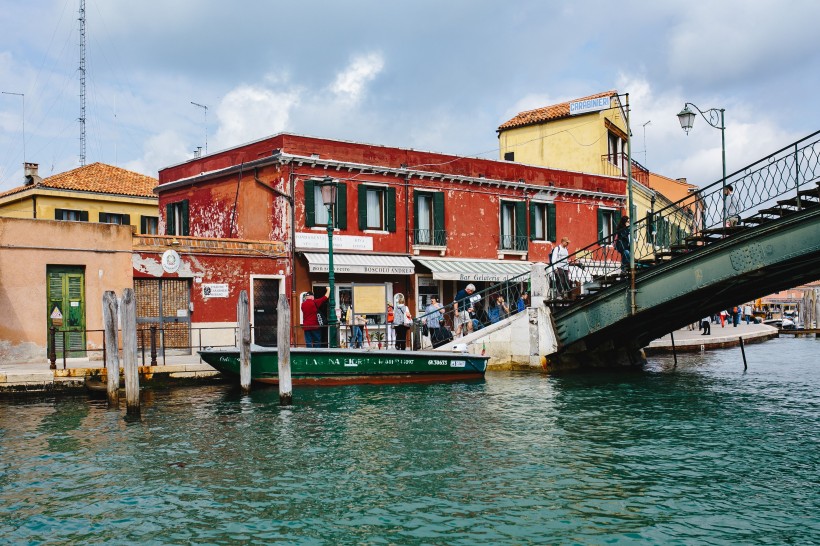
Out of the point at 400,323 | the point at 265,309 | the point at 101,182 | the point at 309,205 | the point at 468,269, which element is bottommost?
the point at 400,323

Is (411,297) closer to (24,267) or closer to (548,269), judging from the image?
(548,269)

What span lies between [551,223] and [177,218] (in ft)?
42.8

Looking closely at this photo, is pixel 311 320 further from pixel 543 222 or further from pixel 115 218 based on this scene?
pixel 115 218

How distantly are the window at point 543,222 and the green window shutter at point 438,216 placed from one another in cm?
443

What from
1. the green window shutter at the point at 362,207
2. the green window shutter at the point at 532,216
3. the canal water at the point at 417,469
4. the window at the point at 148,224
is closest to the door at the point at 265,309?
the green window shutter at the point at 362,207

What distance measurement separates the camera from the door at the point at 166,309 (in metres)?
20.8

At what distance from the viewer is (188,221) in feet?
88.2

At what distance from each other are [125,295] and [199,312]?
7317 millimetres

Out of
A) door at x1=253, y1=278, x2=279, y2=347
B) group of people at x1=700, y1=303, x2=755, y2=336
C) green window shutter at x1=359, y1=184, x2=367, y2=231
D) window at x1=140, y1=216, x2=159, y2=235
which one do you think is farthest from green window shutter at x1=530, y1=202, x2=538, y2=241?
window at x1=140, y1=216, x2=159, y2=235

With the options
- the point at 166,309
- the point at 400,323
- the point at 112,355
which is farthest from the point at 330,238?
the point at 112,355

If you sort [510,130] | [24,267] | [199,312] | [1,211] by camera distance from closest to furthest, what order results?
[24,267], [199,312], [1,211], [510,130]

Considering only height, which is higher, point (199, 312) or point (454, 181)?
point (454, 181)

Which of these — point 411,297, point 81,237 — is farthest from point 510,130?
point 81,237

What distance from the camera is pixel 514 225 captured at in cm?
2866
